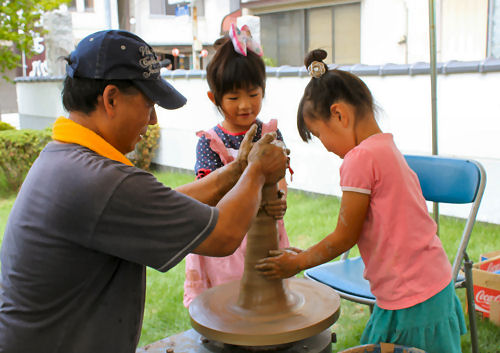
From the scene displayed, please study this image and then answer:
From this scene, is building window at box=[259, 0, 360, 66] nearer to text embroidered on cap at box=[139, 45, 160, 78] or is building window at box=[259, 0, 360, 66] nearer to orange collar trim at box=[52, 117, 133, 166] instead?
text embroidered on cap at box=[139, 45, 160, 78]

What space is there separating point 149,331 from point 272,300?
2.01m

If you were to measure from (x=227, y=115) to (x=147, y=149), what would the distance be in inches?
255

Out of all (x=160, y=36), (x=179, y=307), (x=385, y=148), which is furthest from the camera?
(x=160, y=36)

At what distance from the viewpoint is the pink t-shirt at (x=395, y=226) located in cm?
180

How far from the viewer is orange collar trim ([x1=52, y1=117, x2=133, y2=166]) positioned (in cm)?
145

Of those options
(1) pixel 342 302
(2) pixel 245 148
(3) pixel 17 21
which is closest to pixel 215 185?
(2) pixel 245 148

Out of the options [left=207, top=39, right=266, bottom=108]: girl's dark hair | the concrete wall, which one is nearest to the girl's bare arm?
[left=207, top=39, right=266, bottom=108]: girl's dark hair

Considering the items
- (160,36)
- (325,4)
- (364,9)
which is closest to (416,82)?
(364,9)

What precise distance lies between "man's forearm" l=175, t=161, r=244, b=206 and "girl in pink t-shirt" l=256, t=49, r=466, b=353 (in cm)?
34

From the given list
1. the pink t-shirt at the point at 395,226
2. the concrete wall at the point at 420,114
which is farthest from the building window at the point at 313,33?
the pink t-shirt at the point at 395,226

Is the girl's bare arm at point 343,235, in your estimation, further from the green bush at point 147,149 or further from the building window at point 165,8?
the building window at point 165,8

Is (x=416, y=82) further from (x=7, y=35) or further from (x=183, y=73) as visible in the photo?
(x=7, y=35)

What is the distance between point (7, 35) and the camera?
7.57 meters

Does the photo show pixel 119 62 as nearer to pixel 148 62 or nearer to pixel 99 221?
pixel 148 62
